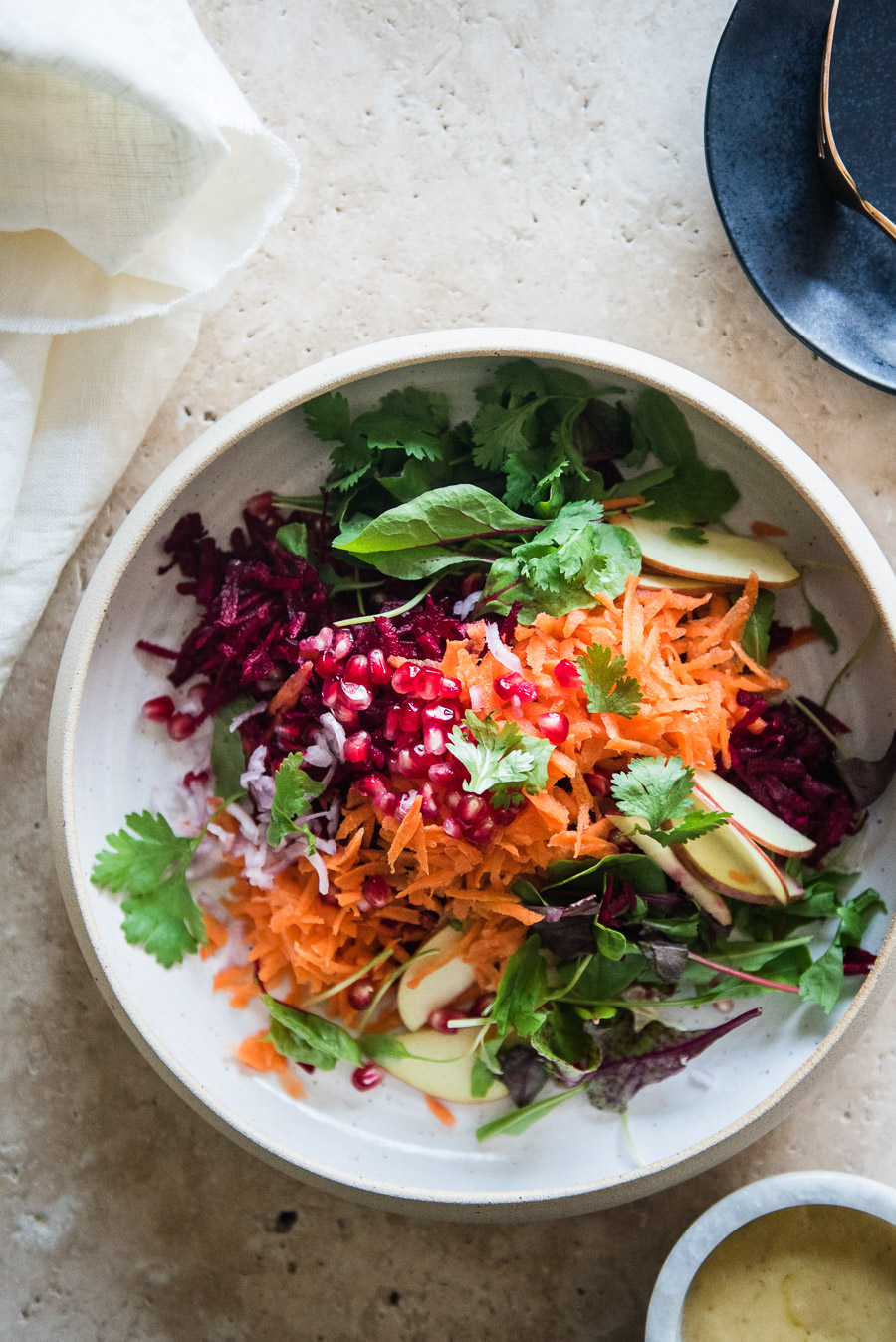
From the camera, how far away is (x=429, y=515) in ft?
5.25

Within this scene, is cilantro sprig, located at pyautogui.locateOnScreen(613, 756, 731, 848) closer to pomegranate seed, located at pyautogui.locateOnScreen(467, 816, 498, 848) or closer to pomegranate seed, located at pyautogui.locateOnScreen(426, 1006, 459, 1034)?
pomegranate seed, located at pyautogui.locateOnScreen(467, 816, 498, 848)

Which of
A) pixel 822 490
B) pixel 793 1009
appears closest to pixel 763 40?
pixel 822 490

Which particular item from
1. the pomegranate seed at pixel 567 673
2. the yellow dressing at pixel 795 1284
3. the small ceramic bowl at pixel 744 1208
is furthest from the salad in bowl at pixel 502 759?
the yellow dressing at pixel 795 1284

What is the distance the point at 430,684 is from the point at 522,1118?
0.82 meters

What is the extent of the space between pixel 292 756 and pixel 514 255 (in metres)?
1.08

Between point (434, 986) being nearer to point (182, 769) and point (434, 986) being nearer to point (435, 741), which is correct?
point (435, 741)

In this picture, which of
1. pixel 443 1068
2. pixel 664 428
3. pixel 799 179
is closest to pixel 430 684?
pixel 664 428

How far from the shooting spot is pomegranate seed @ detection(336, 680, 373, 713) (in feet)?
5.23

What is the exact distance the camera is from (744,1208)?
1649 millimetres

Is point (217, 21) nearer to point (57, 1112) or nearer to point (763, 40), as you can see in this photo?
point (763, 40)

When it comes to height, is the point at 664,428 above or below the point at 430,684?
above

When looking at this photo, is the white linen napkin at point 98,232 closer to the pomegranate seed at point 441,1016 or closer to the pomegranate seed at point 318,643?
the pomegranate seed at point 318,643

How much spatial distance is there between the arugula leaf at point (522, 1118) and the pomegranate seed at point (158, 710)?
3.14 feet

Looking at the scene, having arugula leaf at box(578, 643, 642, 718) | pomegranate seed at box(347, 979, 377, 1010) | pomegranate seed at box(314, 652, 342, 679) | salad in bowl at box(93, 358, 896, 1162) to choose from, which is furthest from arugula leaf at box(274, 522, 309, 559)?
pomegranate seed at box(347, 979, 377, 1010)
